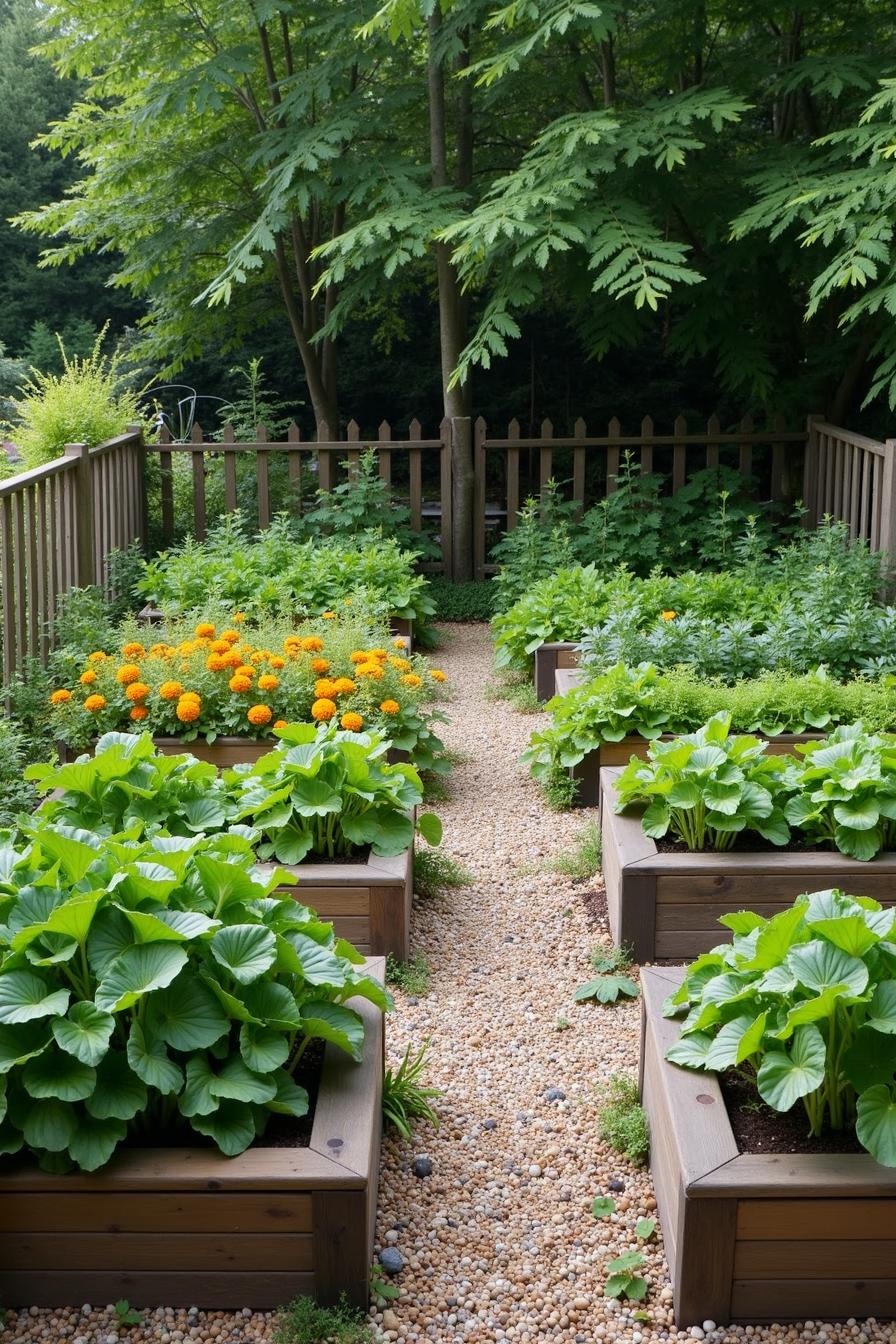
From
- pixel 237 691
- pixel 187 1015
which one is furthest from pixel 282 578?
pixel 187 1015

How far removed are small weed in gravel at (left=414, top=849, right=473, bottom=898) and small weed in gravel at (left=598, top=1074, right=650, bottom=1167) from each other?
134 cm

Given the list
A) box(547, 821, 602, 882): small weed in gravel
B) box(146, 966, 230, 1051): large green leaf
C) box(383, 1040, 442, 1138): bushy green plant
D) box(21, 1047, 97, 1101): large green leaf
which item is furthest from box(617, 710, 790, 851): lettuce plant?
box(21, 1047, 97, 1101): large green leaf

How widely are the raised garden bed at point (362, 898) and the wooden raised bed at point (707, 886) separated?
2.12ft

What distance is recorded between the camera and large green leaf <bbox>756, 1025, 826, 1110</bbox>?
7.53 ft

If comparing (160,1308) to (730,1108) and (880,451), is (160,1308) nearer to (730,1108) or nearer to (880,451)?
(730,1108)

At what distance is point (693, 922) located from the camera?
3.80 meters

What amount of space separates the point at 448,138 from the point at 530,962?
8224mm

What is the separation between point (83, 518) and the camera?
Result: 282 inches

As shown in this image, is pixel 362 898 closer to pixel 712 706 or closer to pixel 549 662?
pixel 712 706

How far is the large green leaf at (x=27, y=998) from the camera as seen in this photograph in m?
2.31

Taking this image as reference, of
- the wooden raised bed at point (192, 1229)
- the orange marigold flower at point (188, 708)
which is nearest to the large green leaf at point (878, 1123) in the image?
the wooden raised bed at point (192, 1229)

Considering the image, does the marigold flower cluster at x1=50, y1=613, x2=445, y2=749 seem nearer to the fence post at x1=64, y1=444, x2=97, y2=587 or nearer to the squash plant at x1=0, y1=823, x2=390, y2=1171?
the fence post at x1=64, y1=444, x2=97, y2=587

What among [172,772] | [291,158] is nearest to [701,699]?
[172,772]

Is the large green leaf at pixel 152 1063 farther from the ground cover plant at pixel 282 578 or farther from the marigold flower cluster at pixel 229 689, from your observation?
the ground cover plant at pixel 282 578
